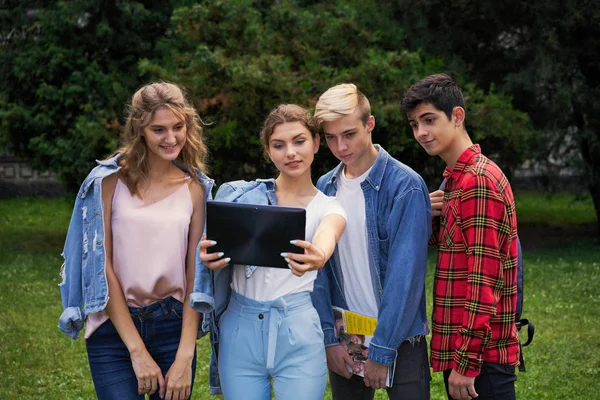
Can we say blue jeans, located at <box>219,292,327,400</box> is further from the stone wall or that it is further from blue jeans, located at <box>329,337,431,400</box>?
the stone wall

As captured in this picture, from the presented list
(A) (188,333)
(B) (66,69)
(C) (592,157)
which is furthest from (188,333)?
(C) (592,157)

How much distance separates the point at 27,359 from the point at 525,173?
16.6 meters

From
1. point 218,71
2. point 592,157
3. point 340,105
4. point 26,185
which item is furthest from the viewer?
point 26,185

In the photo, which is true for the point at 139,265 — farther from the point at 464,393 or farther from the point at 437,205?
the point at 464,393

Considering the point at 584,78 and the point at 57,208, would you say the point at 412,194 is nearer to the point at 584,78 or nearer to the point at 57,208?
the point at 584,78

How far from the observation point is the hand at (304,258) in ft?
9.97

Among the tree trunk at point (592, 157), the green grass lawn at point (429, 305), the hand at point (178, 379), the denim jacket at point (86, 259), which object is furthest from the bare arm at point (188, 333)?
the tree trunk at point (592, 157)

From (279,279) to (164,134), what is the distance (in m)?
0.76

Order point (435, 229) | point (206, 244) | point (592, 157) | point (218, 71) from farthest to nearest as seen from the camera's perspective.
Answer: point (592, 157), point (218, 71), point (435, 229), point (206, 244)

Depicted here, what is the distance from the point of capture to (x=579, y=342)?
760 centimetres

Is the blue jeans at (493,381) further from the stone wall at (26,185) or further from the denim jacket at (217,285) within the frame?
the stone wall at (26,185)

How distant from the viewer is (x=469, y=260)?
10.5 feet

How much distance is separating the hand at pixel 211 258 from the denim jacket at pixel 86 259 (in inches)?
5.8

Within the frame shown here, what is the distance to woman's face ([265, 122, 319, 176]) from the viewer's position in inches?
130
